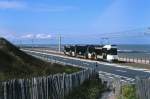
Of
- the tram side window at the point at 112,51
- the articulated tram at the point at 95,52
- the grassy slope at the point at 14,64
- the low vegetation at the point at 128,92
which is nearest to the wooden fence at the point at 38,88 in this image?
the low vegetation at the point at 128,92

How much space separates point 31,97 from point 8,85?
2.02 meters

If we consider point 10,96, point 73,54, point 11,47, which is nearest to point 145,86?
point 10,96

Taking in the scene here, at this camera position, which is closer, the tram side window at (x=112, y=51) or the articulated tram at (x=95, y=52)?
the tram side window at (x=112, y=51)

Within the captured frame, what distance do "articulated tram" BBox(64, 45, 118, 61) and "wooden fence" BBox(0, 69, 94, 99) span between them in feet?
198

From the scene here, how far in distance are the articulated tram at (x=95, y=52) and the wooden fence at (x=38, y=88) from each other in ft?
198

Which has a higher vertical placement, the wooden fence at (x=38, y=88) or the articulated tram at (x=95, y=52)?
the wooden fence at (x=38, y=88)

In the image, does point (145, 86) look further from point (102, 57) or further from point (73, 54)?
point (73, 54)

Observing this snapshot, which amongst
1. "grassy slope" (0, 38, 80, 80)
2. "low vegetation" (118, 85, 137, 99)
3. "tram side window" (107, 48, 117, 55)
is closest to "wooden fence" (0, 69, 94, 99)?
"low vegetation" (118, 85, 137, 99)

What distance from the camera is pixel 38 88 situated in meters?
18.7

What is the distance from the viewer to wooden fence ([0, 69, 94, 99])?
1623cm

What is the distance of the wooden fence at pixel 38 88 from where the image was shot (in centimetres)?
1623

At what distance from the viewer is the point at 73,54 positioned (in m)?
107

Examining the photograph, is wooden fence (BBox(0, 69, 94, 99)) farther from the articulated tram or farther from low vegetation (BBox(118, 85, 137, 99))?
the articulated tram

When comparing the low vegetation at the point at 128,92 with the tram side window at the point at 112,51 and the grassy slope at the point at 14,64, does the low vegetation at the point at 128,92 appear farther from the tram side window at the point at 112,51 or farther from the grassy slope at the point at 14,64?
the tram side window at the point at 112,51
